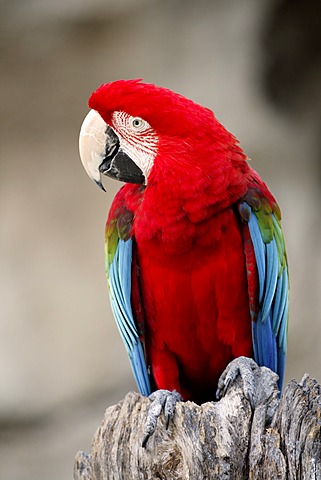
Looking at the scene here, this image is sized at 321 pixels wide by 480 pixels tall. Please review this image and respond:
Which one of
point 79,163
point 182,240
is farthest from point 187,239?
point 79,163

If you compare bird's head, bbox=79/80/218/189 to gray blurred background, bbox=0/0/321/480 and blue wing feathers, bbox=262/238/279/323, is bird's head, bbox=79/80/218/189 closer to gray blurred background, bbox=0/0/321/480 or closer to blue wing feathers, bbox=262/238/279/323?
blue wing feathers, bbox=262/238/279/323

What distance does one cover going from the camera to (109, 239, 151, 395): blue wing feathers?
2.01m

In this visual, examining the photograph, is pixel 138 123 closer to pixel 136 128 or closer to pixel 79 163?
pixel 136 128

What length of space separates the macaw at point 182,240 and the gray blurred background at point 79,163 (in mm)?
1178

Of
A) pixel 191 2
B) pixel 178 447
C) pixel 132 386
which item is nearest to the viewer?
pixel 178 447

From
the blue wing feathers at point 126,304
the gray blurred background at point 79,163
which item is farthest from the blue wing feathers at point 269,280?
the gray blurred background at point 79,163

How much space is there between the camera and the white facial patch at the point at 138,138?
1876 mm

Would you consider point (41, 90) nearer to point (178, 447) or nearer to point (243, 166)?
point (243, 166)

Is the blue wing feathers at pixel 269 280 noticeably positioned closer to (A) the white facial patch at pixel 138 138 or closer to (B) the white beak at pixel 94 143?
(A) the white facial patch at pixel 138 138

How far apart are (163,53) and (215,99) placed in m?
0.31

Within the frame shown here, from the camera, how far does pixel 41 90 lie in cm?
315

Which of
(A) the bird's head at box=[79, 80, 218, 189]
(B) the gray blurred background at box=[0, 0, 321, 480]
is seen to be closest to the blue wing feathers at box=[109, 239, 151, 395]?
(A) the bird's head at box=[79, 80, 218, 189]

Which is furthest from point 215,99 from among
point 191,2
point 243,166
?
point 243,166

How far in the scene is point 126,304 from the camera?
203 cm
